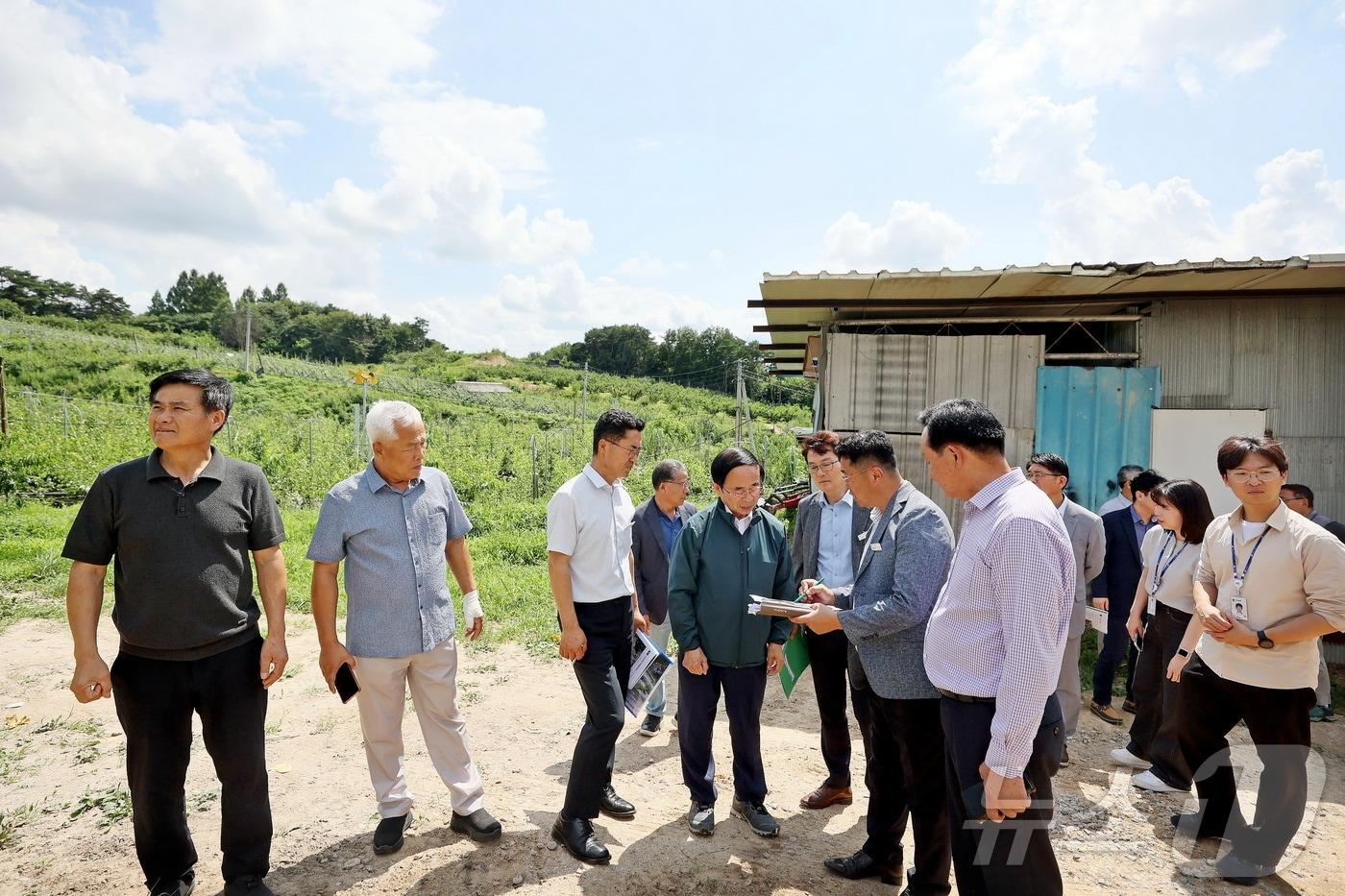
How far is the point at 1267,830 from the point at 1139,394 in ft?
13.7

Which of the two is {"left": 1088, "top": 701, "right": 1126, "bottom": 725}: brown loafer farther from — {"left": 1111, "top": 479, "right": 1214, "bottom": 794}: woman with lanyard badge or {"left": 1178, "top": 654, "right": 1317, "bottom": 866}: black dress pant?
{"left": 1178, "top": 654, "right": 1317, "bottom": 866}: black dress pant

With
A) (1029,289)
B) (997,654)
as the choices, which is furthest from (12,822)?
(1029,289)

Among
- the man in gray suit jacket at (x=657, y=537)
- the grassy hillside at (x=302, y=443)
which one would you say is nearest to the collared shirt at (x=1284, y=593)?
the man in gray suit jacket at (x=657, y=537)

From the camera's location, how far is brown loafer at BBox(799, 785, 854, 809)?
357cm

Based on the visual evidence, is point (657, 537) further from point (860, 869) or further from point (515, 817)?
point (860, 869)

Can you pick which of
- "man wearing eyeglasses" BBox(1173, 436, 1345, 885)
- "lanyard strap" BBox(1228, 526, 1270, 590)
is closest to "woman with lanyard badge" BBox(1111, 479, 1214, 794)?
"man wearing eyeglasses" BBox(1173, 436, 1345, 885)

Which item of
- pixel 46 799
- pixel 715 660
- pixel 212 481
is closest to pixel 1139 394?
pixel 715 660

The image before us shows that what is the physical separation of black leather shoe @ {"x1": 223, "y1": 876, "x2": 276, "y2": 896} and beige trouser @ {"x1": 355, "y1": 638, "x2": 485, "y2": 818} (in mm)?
482

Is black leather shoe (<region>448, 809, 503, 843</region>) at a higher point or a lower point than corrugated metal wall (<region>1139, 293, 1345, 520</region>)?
lower

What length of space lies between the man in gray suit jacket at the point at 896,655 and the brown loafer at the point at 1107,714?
280 cm

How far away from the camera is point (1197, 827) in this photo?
3322 mm

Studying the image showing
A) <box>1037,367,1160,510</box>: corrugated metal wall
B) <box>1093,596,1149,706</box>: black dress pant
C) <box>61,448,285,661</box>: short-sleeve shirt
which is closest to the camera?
<box>61,448,285,661</box>: short-sleeve shirt

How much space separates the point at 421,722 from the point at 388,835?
18.3 inches

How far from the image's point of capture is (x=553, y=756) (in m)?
4.14
